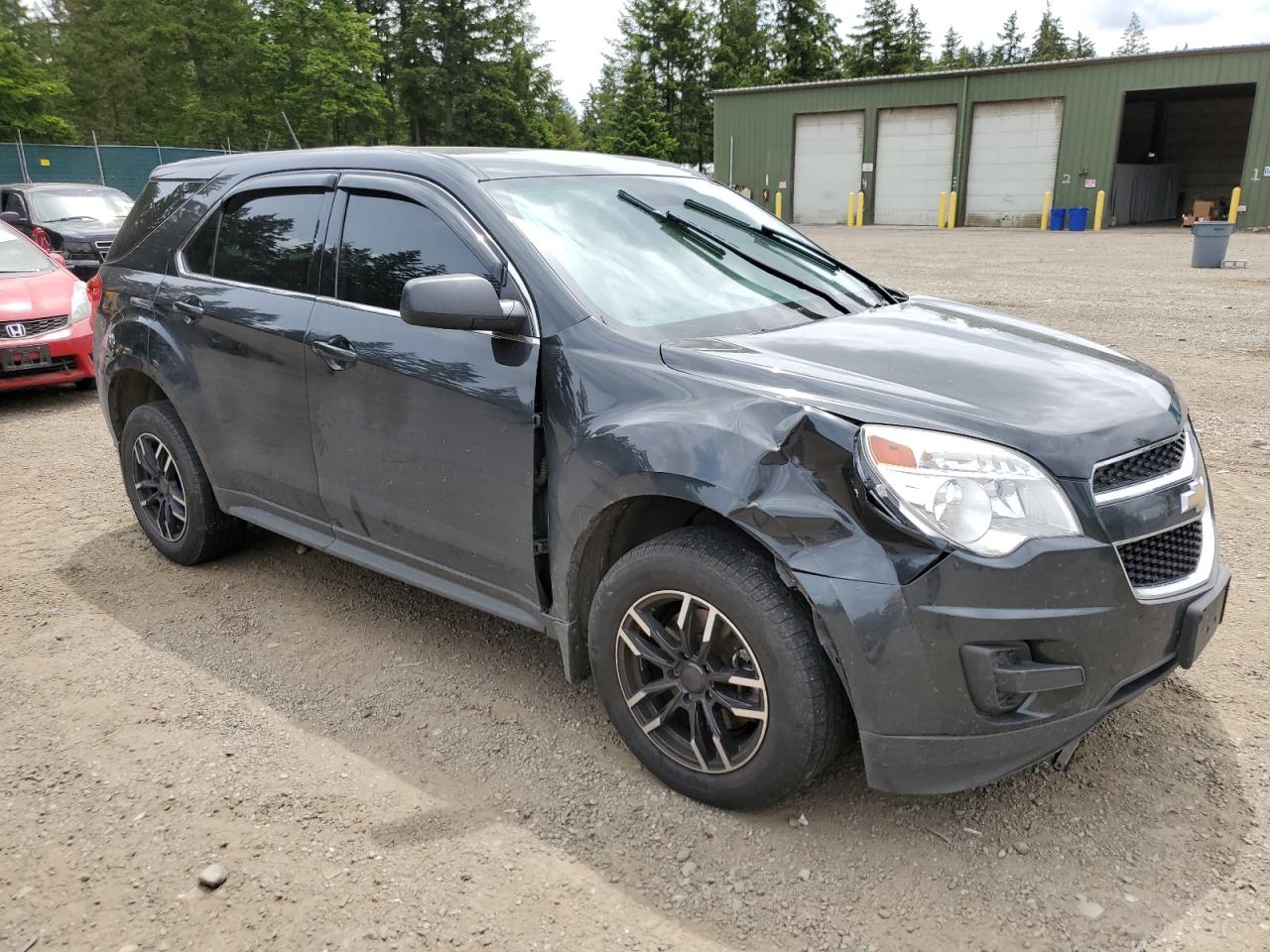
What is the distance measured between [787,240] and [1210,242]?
1711cm

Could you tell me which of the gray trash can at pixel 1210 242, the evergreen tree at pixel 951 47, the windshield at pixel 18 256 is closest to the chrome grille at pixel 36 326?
the windshield at pixel 18 256

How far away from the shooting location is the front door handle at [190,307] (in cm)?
404

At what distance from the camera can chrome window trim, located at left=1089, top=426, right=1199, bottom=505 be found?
2.34 m

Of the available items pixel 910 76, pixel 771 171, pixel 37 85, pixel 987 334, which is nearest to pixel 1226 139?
pixel 910 76

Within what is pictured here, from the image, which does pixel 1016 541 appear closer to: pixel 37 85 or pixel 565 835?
pixel 565 835

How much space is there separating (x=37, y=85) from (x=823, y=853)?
53912mm

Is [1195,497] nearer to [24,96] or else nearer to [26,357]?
[26,357]

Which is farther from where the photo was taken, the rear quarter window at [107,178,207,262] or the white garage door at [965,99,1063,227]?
the white garage door at [965,99,1063,227]

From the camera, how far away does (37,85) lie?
44.6m

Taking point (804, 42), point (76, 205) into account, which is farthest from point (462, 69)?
point (76, 205)

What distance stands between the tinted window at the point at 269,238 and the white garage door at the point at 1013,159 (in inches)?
1346

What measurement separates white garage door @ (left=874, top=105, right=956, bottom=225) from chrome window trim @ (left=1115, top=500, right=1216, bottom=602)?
35.3 m

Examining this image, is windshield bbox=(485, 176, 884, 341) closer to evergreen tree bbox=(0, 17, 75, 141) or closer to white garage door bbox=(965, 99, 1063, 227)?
white garage door bbox=(965, 99, 1063, 227)

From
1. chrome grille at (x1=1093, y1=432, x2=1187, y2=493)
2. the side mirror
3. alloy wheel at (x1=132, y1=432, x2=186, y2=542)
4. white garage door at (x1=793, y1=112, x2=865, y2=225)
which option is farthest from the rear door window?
white garage door at (x1=793, y1=112, x2=865, y2=225)
